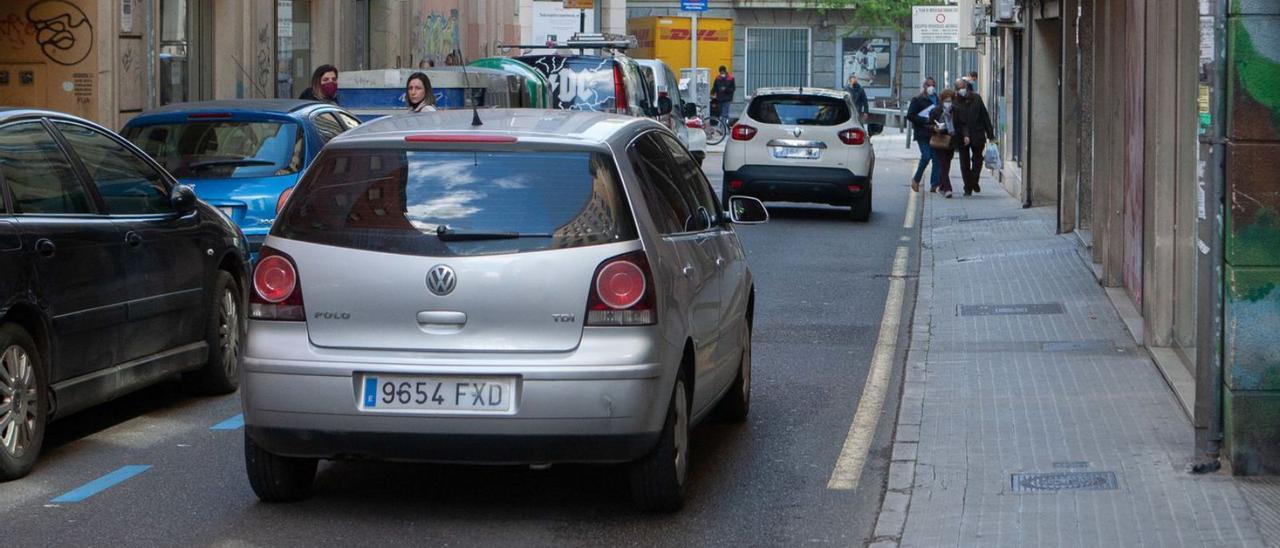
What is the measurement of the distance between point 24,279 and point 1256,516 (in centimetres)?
490

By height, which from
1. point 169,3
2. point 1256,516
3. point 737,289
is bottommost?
point 1256,516

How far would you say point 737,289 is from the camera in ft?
28.0

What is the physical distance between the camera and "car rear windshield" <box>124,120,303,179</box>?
12180mm

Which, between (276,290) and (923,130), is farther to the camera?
(923,130)

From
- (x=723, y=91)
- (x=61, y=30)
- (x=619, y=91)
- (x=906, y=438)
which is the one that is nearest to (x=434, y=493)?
(x=906, y=438)

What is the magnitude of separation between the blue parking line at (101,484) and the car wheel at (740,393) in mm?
2753

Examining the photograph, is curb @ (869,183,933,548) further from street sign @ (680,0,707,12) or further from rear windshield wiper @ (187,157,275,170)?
street sign @ (680,0,707,12)

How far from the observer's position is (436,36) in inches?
1383

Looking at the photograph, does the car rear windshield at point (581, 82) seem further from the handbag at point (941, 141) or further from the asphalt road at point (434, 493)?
the asphalt road at point (434, 493)

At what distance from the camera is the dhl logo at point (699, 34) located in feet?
172

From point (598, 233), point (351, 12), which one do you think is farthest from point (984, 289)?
point (351, 12)

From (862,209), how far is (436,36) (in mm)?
14645

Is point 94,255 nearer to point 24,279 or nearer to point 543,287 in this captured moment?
point 24,279

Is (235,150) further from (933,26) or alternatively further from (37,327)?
(933,26)
